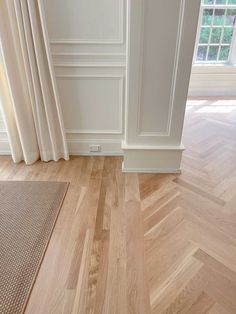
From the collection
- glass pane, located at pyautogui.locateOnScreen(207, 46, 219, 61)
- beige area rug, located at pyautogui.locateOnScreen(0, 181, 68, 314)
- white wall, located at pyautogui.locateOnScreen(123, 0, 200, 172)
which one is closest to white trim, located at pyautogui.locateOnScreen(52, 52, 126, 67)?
white wall, located at pyautogui.locateOnScreen(123, 0, 200, 172)

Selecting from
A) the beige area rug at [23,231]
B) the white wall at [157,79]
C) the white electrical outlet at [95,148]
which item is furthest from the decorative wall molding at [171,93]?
the beige area rug at [23,231]

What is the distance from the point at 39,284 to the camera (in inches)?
52.7

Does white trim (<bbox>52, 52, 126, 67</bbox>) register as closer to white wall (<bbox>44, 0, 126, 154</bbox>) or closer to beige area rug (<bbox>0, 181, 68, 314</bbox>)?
white wall (<bbox>44, 0, 126, 154</bbox>)

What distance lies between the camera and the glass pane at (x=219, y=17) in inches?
164

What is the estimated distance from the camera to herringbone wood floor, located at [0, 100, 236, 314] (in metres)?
1.27

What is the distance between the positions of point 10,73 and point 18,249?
1499mm

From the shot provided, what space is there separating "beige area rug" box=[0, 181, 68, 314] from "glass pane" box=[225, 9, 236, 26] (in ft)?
14.0

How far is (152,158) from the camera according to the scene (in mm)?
2268

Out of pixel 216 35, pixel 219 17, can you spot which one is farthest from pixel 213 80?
pixel 219 17

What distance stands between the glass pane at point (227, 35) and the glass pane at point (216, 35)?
10 centimetres

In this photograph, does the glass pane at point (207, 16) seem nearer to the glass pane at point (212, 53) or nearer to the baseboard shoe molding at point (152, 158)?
the glass pane at point (212, 53)

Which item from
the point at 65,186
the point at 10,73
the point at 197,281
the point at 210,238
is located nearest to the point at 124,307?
the point at 197,281

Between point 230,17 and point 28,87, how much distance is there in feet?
13.2

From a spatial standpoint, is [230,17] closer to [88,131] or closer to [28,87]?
[88,131]
